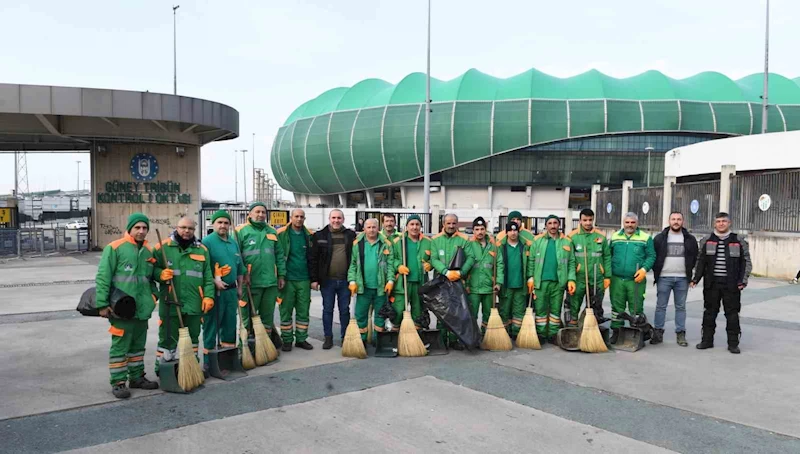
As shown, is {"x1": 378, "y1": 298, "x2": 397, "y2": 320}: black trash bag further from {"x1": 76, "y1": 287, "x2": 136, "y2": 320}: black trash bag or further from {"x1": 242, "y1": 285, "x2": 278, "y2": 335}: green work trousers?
{"x1": 76, "y1": 287, "x2": 136, "y2": 320}: black trash bag

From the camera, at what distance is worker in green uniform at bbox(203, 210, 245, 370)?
575 centimetres

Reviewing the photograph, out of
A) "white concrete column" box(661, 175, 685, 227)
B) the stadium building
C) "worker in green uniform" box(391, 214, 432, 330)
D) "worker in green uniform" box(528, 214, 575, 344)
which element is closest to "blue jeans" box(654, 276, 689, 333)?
"worker in green uniform" box(528, 214, 575, 344)

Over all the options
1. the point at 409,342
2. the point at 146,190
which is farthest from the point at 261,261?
the point at 146,190

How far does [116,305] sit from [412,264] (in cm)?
337

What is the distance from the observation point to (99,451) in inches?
148

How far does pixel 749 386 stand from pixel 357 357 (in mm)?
4033

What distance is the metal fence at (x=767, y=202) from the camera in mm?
14055

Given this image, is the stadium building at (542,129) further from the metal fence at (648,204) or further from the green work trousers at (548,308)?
the green work trousers at (548,308)

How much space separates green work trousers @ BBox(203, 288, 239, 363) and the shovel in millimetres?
41

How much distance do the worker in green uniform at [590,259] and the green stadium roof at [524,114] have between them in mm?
44838

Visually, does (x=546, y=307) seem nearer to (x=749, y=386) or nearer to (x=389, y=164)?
(x=749, y=386)

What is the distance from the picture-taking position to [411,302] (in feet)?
22.8

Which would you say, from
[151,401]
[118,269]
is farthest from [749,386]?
[118,269]

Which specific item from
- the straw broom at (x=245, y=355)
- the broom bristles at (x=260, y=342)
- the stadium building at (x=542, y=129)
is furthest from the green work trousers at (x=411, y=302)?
the stadium building at (x=542, y=129)
